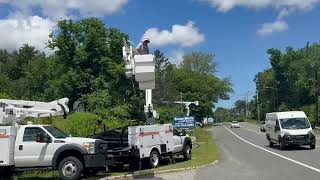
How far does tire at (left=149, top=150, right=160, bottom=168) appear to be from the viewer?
2221cm

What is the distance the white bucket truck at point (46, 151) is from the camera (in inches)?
715

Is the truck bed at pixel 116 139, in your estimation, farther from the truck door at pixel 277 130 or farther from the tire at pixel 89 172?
the truck door at pixel 277 130

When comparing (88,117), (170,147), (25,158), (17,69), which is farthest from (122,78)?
(17,69)

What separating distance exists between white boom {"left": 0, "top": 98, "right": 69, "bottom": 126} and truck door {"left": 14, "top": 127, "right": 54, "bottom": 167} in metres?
0.94

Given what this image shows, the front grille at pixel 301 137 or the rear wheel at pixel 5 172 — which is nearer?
the rear wheel at pixel 5 172

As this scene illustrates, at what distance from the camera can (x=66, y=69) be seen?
65.6 m

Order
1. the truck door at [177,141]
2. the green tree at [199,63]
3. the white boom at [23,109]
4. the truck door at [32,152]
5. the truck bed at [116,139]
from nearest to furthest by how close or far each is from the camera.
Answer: the truck door at [32,152], the white boom at [23,109], the truck bed at [116,139], the truck door at [177,141], the green tree at [199,63]

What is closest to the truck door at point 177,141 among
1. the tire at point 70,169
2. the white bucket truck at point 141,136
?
the white bucket truck at point 141,136

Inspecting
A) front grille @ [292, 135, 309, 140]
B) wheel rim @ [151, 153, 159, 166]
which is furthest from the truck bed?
front grille @ [292, 135, 309, 140]

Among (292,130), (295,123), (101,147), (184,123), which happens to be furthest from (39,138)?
(184,123)

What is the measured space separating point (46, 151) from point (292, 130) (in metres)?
18.1

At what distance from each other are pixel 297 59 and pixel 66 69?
283 feet

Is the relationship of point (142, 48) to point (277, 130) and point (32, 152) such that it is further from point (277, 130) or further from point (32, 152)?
point (277, 130)

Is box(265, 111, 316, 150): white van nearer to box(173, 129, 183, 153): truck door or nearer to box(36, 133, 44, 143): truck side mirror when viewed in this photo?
box(173, 129, 183, 153): truck door
